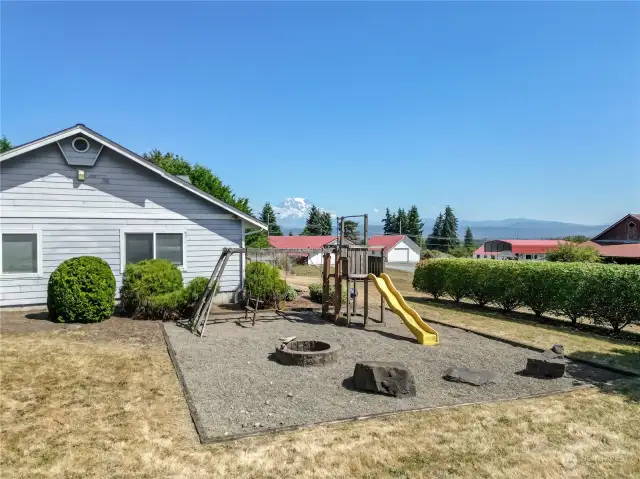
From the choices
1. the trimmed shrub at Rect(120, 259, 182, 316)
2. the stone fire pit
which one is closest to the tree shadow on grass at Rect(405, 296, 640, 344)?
the stone fire pit

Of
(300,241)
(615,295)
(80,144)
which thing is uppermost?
(80,144)

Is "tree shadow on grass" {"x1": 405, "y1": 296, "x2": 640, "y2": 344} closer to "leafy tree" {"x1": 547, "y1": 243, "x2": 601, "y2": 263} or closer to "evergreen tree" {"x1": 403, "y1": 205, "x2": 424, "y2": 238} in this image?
"leafy tree" {"x1": 547, "y1": 243, "x2": 601, "y2": 263}

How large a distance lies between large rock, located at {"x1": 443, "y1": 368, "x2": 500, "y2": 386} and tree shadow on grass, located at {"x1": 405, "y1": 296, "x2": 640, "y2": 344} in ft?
17.6

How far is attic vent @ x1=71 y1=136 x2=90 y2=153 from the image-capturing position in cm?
1227

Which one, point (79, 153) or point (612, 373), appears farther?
point (79, 153)

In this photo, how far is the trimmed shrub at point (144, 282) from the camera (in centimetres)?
1170

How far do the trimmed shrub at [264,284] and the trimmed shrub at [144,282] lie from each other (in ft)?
8.16

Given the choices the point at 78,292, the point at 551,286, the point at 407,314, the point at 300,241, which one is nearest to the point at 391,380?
the point at 407,314

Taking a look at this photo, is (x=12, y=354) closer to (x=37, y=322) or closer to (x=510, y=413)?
(x=37, y=322)

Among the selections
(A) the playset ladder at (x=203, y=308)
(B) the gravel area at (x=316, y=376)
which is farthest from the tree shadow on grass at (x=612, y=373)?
(A) the playset ladder at (x=203, y=308)

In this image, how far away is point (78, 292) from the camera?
10.6m

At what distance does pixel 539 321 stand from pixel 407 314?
16.2 ft

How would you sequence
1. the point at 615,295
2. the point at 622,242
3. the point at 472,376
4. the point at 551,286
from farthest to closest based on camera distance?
the point at 622,242 → the point at 551,286 → the point at 615,295 → the point at 472,376

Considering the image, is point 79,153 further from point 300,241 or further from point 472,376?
point 300,241
